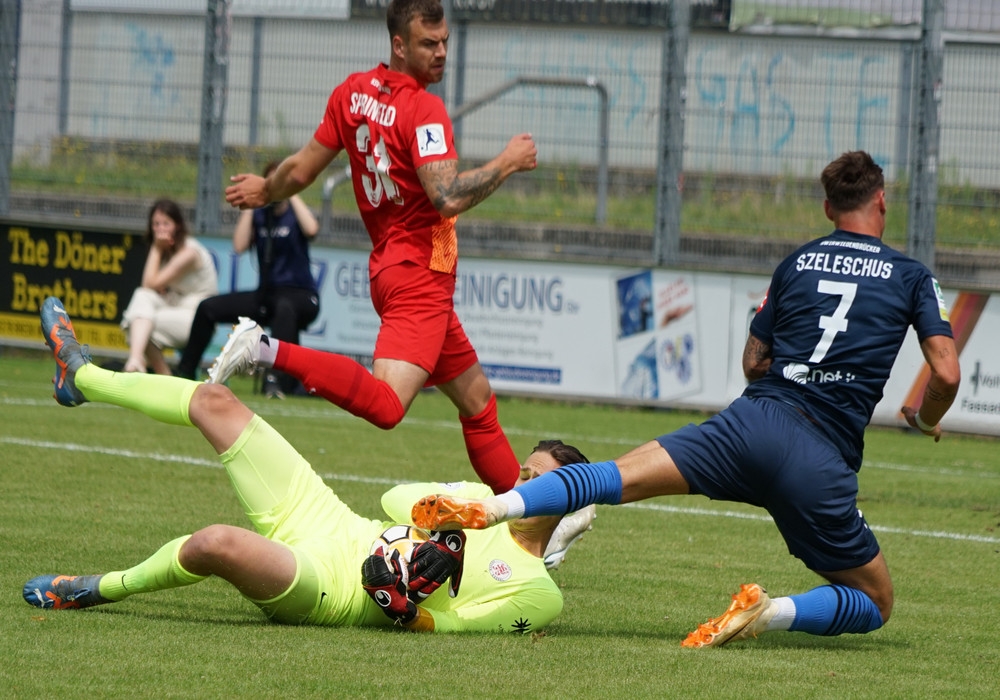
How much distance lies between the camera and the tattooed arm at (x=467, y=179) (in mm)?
5555

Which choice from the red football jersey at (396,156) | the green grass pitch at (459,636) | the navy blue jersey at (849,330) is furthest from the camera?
the red football jersey at (396,156)

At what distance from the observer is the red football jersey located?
5695 millimetres

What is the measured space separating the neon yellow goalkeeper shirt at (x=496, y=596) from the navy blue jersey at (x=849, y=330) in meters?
0.98

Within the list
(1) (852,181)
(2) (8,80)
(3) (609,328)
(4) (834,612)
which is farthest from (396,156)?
(2) (8,80)

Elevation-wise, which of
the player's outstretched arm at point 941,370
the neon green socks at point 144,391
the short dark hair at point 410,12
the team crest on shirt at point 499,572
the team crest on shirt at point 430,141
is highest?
the short dark hair at point 410,12

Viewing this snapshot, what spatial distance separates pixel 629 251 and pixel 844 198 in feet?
27.4

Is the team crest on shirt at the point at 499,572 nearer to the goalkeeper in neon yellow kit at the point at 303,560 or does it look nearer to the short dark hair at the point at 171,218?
the goalkeeper in neon yellow kit at the point at 303,560

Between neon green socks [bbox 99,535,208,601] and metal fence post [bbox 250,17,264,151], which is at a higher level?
metal fence post [bbox 250,17,264,151]

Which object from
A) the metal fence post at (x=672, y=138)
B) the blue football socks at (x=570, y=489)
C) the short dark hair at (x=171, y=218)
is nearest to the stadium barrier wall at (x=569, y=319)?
the metal fence post at (x=672, y=138)

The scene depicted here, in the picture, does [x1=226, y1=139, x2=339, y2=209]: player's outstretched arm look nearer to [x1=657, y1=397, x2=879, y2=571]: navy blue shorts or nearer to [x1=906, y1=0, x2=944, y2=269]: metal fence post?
[x1=657, y1=397, x2=879, y2=571]: navy blue shorts

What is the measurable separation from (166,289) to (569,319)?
3.47m

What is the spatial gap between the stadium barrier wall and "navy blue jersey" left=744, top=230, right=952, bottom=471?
6.77 m

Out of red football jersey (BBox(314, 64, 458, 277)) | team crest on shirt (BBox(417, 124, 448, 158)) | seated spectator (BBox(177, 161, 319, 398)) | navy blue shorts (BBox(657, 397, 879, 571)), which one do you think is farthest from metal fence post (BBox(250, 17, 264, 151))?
navy blue shorts (BBox(657, 397, 879, 571))

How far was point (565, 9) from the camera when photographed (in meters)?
13.4
